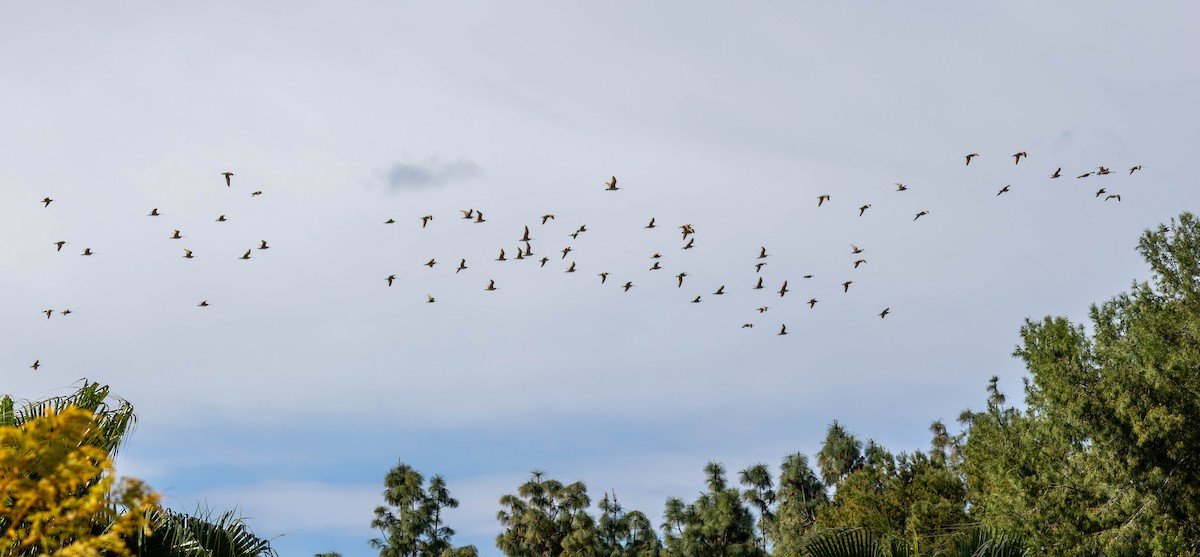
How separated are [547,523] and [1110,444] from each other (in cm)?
3133

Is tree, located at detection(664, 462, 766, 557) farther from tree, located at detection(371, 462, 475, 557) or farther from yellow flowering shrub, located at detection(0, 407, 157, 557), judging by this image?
yellow flowering shrub, located at detection(0, 407, 157, 557)

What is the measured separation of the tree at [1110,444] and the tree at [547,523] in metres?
24.6

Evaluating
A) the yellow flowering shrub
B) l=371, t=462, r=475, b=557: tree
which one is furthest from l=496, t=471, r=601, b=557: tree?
the yellow flowering shrub

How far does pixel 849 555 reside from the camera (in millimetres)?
10734

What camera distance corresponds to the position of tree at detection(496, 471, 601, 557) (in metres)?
54.1

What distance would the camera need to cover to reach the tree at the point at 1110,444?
29188 millimetres

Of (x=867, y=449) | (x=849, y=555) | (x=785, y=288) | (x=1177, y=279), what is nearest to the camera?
(x=849, y=555)

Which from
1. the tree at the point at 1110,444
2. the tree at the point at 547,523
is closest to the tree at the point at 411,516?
the tree at the point at 547,523

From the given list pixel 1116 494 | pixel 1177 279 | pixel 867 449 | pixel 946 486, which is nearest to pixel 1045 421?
pixel 1116 494

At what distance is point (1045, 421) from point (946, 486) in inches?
707

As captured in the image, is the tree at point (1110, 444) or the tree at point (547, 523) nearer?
the tree at point (1110, 444)

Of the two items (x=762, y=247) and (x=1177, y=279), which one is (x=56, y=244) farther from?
(x=1177, y=279)

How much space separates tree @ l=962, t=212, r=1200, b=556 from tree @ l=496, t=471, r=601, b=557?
24.6 meters

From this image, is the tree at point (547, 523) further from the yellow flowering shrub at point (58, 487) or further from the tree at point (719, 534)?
the yellow flowering shrub at point (58, 487)
